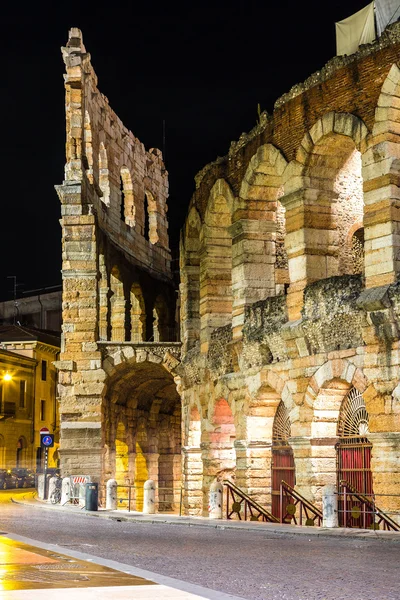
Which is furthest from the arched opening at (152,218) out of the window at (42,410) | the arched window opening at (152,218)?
the window at (42,410)

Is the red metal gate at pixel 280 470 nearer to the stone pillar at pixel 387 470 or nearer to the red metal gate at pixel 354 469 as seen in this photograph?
the red metal gate at pixel 354 469

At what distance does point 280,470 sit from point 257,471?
1.66ft

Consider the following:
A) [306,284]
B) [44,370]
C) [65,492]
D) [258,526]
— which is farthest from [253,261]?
[44,370]

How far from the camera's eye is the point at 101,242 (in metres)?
31.2

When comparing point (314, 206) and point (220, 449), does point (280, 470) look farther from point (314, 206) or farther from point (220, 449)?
point (314, 206)

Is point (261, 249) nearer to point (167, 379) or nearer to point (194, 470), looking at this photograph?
point (194, 470)

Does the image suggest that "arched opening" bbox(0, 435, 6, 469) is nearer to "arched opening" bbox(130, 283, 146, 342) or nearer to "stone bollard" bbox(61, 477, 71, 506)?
"arched opening" bbox(130, 283, 146, 342)

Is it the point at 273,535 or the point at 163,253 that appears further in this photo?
the point at 163,253

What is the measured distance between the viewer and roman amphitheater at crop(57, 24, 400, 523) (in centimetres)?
1788

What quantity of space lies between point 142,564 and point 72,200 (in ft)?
65.4

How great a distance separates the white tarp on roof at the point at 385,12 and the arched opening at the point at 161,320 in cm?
1843

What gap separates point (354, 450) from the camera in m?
19.1

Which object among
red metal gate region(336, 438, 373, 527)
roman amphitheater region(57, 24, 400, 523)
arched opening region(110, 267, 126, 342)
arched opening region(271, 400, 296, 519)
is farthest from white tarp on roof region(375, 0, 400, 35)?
arched opening region(110, 267, 126, 342)

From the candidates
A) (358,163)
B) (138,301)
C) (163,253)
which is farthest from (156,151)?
(358,163)
